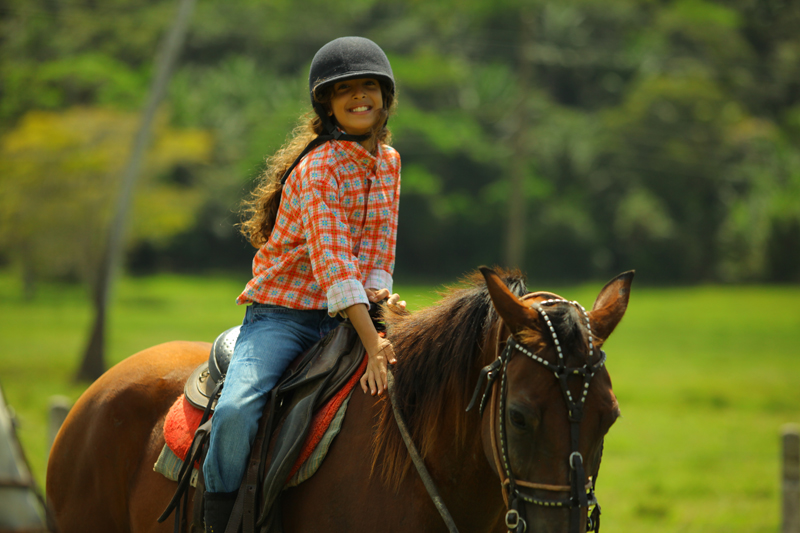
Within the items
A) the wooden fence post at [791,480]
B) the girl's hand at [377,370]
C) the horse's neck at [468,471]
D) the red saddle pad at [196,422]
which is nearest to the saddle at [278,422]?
the red saddle pad at [196,422]

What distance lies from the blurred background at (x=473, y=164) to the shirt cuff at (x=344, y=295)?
15.4 metres

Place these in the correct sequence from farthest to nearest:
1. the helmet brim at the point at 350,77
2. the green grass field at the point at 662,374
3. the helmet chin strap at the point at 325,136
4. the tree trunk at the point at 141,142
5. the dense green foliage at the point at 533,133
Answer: the dense green foliage at the point at 533,133 < the tree trunk at the point at 141,142 < the green grass field at the point at 662,374 < the helmet chin strap at the point at 325,136 < the helmet brim at the point at 350,77

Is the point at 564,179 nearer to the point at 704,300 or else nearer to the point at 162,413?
the point at 704,300

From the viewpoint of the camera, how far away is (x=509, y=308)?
213 cm

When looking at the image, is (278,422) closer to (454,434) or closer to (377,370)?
(377,370)

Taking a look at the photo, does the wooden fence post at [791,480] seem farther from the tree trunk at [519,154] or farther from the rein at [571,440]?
the tree trunk at [519,154]

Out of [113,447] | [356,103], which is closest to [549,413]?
[356,103]


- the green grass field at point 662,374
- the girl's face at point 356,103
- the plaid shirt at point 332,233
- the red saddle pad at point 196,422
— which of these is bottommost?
the green grass field at point 662,374

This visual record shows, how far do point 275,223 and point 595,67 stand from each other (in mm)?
58317

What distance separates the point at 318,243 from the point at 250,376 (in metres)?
0.56

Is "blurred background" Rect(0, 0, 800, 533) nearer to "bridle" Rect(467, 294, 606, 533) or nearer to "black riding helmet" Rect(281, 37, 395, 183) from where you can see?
"black riding helmet" Rect(281, 37, 395, 183)

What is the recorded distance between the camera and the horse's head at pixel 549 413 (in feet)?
6.57

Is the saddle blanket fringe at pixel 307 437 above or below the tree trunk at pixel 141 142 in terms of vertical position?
below

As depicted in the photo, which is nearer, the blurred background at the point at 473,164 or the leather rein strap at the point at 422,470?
the leather rein strap at the point at 422,470
